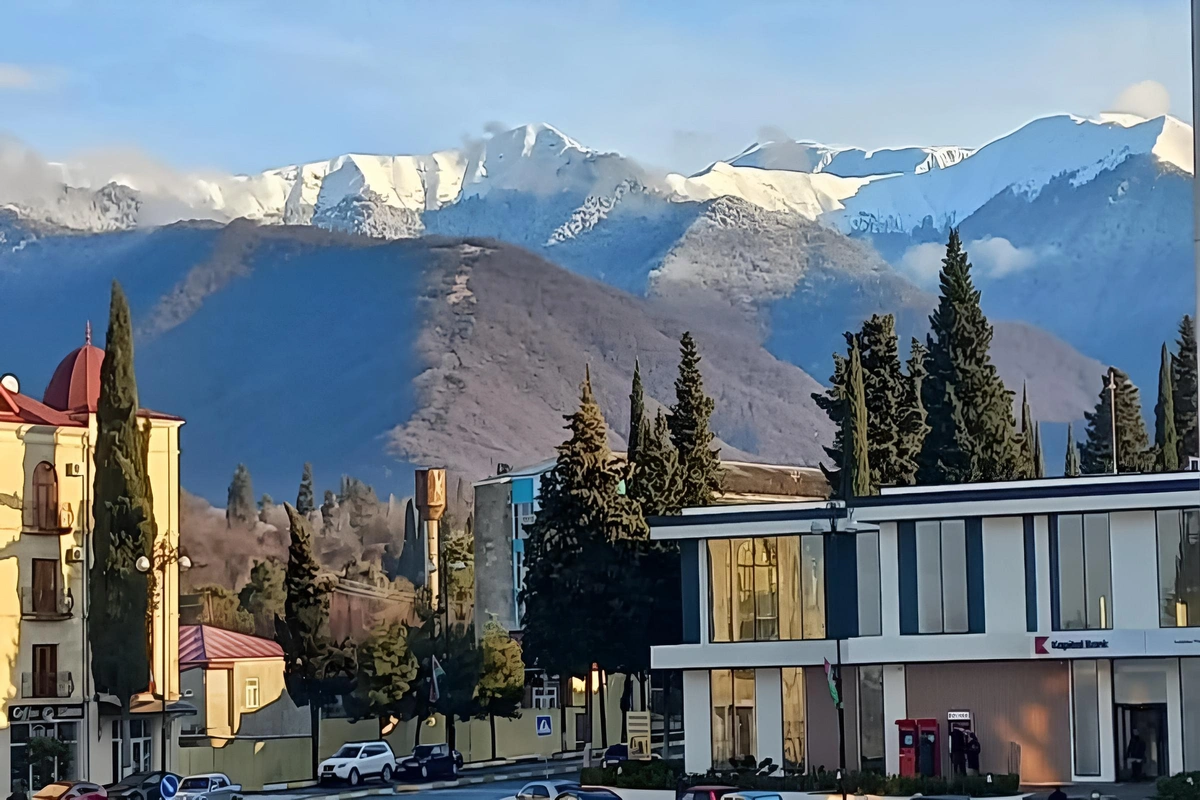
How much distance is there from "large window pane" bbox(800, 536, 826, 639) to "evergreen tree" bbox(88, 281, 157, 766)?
24.9 meters

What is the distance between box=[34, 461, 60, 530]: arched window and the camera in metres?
64.8

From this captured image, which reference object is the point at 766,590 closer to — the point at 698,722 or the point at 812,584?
the point at 812,584

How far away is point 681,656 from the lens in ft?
173

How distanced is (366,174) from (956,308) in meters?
109

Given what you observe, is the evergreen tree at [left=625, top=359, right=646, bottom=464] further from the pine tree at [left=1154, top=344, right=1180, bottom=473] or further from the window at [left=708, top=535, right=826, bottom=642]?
the pine tree at [left=1154, top=344, right=1180, bottom=473]

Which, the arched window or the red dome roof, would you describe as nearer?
the arched window

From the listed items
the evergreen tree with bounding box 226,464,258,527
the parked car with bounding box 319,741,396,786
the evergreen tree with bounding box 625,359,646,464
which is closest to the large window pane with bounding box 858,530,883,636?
the parked car with bounding box 319,741,396,786

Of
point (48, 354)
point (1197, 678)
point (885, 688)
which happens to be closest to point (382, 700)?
point (885, 688)

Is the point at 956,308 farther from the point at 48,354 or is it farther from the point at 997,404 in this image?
the point at 48,354

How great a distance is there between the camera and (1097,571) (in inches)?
1884

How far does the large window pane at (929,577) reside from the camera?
49656 mm

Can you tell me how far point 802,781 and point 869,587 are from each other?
6.59 m

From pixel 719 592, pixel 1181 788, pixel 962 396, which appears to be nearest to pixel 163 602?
pixel 719 592

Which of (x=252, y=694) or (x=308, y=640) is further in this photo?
(x=252, y=694)
